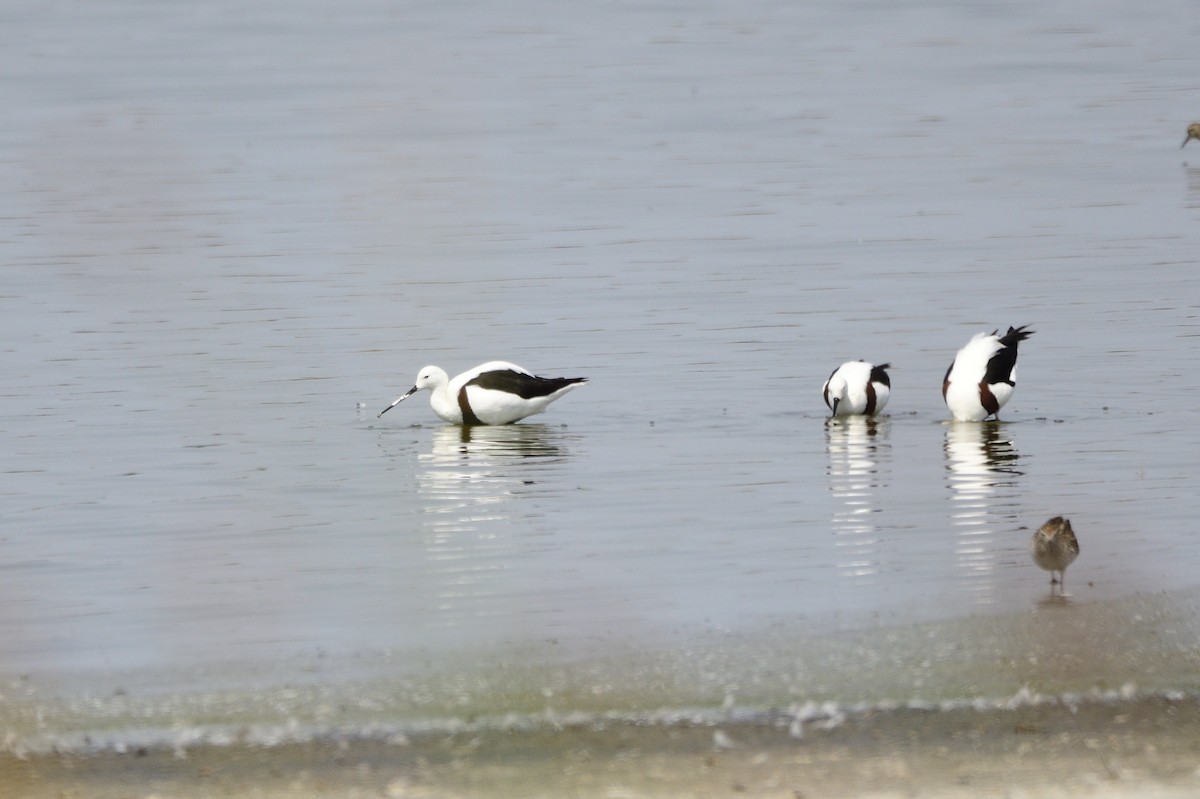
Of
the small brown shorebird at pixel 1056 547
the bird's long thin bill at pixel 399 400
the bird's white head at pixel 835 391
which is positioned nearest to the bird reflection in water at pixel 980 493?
the small brown shorebird at pixel 1056 547

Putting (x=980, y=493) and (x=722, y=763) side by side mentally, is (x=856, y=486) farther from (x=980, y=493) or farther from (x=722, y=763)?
(x=722, y=763)

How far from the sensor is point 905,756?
6.38 m

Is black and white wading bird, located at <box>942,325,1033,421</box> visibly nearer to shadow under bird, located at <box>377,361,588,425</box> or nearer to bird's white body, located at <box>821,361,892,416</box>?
bird's white body, located at <box>821,361,892,416</box>

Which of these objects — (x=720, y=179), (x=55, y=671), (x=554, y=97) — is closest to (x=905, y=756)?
(x=55, y=671)

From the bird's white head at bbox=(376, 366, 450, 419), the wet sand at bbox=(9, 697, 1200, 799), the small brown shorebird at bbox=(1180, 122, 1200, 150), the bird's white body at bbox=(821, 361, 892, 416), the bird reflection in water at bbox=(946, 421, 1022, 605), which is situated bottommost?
the wet sand at bbox=(9, 697, 1200, 799)

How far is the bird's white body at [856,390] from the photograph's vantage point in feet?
43.0

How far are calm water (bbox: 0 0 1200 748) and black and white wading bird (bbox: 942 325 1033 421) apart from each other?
0.55 feet

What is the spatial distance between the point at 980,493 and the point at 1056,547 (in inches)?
94.0

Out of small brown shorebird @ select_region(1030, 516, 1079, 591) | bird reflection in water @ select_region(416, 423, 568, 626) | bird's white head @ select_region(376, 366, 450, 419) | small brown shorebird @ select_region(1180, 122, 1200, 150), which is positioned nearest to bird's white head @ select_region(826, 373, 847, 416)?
bird reflection in water @ select_region(416, 423, 568, 626)

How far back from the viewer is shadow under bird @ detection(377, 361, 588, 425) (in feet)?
44.8

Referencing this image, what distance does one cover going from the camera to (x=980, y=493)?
1077 centimetres

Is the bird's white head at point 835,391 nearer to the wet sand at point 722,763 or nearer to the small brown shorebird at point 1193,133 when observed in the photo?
the wet sand at point 722,763

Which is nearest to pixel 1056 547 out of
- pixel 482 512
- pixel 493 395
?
pixel 482 512

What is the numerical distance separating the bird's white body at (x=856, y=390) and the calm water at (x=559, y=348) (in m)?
0.18
